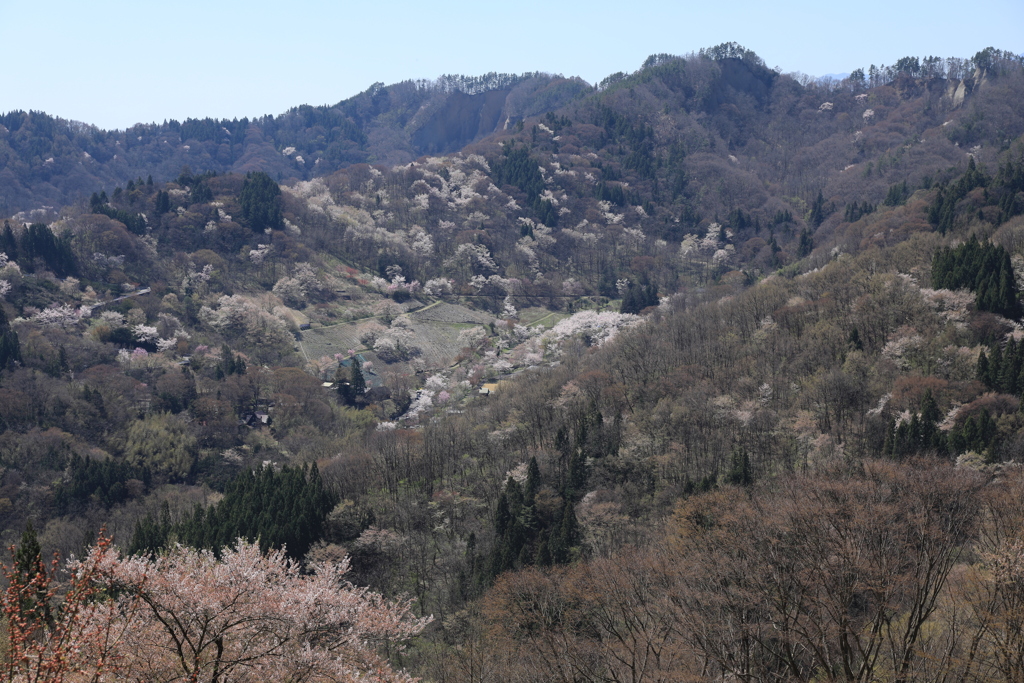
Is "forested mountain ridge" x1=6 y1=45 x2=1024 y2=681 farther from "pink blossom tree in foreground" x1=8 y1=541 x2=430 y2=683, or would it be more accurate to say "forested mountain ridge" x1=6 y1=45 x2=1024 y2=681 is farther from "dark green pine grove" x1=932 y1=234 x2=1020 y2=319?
"pink blossom tree in foreground" x1=8 y1=541 x2=430 y2=683

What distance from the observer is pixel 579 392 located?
2842 inches

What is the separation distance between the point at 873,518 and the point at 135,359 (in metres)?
90.1

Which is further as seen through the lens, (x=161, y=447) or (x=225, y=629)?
(x=161, y=447)

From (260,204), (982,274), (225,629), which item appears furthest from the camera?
(260,204)

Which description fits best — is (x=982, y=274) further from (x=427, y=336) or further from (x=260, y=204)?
(x=260, y=204)

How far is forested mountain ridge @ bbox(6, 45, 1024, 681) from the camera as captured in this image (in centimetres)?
2997

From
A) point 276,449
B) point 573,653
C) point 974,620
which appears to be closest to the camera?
point 974,620

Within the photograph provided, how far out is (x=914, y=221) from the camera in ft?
304

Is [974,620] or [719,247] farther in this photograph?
[719,247]

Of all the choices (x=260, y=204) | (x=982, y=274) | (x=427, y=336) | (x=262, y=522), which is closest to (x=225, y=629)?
(x=262, y=522)

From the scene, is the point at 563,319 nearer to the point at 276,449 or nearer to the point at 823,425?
the point at 276,449

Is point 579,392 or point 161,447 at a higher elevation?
point 579,392

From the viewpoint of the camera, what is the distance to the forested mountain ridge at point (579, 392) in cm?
2997

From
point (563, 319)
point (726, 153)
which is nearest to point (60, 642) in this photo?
point (563, 319)
